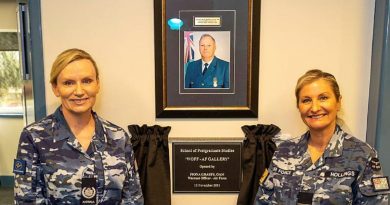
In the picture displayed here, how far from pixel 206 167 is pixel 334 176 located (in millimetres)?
698

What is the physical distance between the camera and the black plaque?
69.4 inches

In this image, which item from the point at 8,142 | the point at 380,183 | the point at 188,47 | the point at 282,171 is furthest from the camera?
the point at 8,142

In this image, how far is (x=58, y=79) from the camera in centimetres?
132

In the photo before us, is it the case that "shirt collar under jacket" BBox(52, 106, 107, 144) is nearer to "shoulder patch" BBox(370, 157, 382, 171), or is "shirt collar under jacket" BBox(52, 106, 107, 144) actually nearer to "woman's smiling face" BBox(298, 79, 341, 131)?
"woman's smiling face" BBox(298, 79, 341, 131)

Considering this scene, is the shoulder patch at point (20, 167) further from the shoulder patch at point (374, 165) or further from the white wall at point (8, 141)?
the white wall at point (8, 141)

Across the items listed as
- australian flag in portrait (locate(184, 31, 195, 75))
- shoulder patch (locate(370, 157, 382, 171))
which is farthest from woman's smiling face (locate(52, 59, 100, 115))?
shoulder patch (locate(370, 157, 382, 171))

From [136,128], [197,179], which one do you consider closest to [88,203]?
[136,128]

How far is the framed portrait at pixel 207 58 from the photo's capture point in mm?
1664

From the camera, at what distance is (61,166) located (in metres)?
1.32

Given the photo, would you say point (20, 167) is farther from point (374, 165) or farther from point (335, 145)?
point (374, 165)

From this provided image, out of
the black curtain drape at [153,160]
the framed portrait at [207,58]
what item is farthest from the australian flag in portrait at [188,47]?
the black curtain drape at [153,160]

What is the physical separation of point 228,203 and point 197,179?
0.23m

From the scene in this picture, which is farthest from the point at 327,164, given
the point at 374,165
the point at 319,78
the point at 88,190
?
the point at 88,190

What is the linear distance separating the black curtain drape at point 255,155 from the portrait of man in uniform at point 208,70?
12.3 inches
